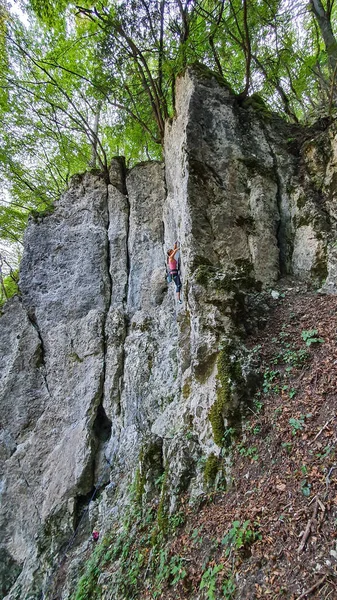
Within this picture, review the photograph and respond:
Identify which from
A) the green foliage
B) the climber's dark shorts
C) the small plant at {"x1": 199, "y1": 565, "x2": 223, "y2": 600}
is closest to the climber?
the climber's dark shorts

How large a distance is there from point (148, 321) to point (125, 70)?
851cm

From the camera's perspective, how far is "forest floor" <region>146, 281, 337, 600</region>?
2828 mm

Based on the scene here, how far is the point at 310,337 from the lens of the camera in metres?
5.23

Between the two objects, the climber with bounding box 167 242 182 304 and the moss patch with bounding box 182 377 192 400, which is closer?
the moss patch with bounding box 182 377 192 400

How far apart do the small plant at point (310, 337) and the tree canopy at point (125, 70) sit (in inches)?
247

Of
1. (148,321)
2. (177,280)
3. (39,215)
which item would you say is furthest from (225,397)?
(39,215)

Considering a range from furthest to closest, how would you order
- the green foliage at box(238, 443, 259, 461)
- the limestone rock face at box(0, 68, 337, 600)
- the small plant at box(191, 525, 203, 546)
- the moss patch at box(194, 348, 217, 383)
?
the limestone rock face at box(0, 68, 337, 600) < the moss patch at box(194, 348, 217, 383) < the green foliage at box(238, 443, 259, 461) < the small plant at box(191, 525, 203, 546)

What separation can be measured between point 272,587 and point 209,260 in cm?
587

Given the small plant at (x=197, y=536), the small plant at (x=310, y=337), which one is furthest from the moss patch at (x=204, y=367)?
the small plant at (x=197, y=536)

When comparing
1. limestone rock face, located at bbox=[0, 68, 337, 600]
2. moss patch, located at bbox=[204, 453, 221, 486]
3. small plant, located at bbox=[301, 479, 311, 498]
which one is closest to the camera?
small plant, located at bbox=[301, 479, 311, 498]

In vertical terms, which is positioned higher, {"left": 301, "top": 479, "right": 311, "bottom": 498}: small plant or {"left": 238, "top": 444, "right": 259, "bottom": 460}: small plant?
{"left": 301, "top": 479, "right": 311, "bottom": 498}: small plant

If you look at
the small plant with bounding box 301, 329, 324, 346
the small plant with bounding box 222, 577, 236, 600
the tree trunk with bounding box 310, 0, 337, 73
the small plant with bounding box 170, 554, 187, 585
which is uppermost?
the tree trunk with bounding box 310, 0, 337, 73

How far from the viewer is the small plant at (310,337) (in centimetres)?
508

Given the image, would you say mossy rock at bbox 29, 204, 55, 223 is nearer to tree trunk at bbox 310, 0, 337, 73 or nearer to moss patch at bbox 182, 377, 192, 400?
moss patch at bbox 182, 377, 192, 400
